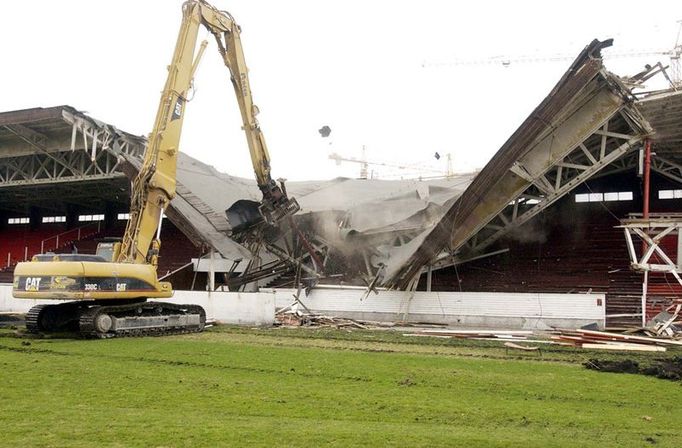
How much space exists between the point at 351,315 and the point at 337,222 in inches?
190

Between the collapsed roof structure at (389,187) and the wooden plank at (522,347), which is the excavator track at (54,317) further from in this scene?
the wooden plank at (522,347)

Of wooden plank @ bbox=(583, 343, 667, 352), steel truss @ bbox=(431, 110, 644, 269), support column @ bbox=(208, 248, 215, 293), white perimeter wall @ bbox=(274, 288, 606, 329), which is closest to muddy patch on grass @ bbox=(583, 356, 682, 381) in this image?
wooden plank @ bbox=(583, 343, 667, 352)

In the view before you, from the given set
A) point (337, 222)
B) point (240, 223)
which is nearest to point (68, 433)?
point (240, 223)

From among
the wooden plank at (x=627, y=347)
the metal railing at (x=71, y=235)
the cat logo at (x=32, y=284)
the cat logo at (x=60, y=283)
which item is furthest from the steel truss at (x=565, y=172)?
the metal railing at (x=71, y=235)

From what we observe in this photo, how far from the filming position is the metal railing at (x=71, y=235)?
123ft

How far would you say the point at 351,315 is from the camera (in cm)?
2244

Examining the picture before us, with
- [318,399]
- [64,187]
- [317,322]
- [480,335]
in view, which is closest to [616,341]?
[480,335]

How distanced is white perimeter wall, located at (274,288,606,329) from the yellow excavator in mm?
6656

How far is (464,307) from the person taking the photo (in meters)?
20.9

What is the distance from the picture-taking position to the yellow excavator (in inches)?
533

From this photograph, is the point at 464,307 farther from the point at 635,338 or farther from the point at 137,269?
the point at 137,269

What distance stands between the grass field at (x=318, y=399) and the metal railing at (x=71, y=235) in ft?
86.9

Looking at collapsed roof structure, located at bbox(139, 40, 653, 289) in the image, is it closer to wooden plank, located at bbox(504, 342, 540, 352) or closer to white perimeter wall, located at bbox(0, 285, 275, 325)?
white perimeter wall, located at bbox(0, 285, 275, 325)

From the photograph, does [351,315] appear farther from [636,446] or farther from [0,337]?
[636,446]
